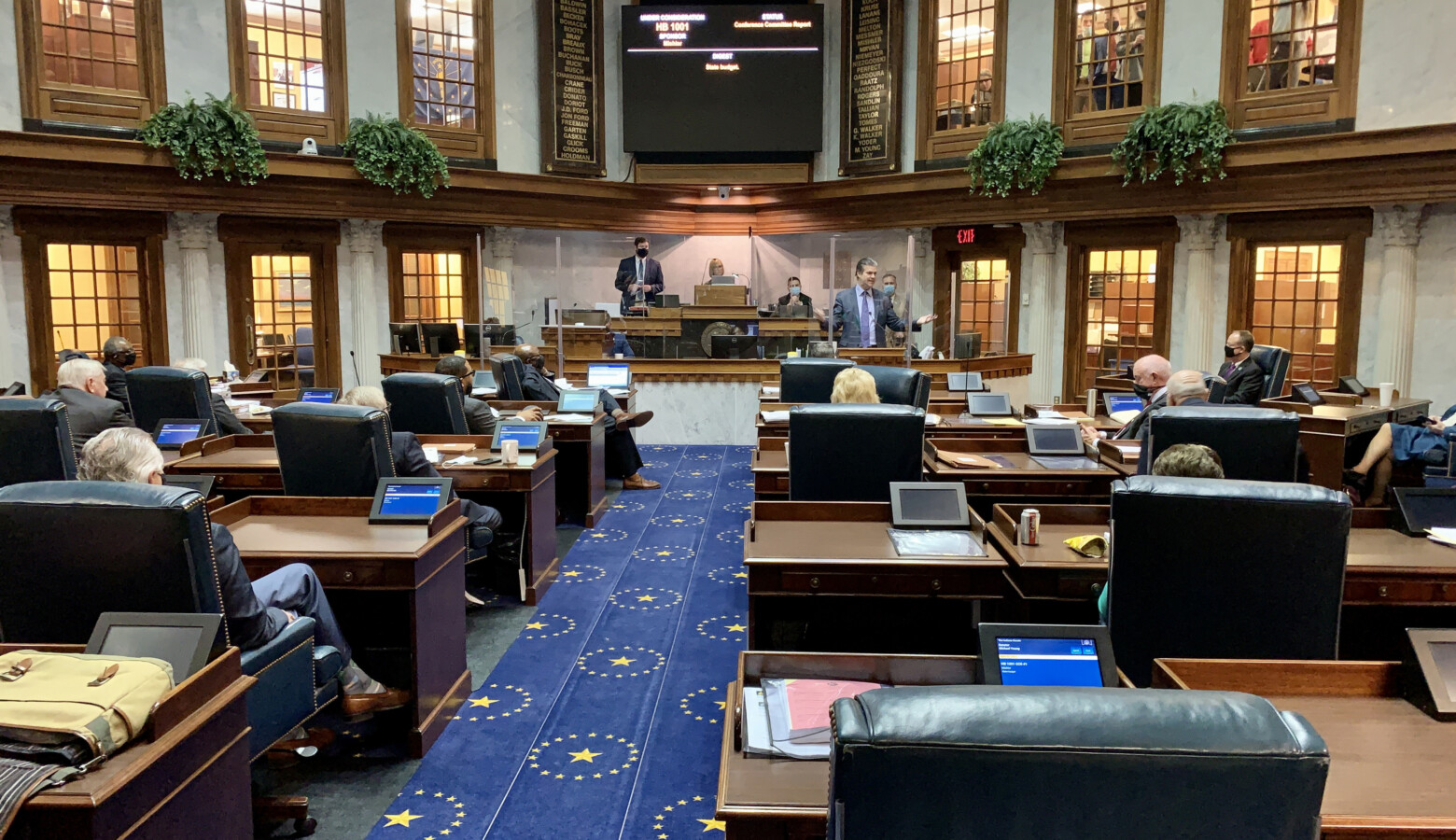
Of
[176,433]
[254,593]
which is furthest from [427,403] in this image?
[254,593]

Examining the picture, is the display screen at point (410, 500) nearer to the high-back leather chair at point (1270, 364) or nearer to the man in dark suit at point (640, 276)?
the high-back leather chair at point (1270, 364)

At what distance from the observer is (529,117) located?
12805 mm

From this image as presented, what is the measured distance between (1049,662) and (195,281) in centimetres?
1125

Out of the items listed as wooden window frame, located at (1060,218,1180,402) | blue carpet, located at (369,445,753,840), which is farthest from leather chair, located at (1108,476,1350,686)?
wooden window frame, located at (1060,218,1180,402)

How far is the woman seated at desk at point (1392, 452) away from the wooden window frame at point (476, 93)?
32.3ft

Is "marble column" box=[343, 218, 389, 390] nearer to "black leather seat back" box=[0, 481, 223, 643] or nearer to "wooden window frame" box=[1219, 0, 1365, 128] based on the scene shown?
"wooden window frame" box=[1219, 0, 1365, 128]

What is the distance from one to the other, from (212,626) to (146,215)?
1033 cm

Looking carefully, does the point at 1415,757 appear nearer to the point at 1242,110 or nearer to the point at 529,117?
the point at 1242,110

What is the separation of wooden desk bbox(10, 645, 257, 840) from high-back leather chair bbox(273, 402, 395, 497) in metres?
2.02

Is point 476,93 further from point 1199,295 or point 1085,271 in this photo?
point 1199,295

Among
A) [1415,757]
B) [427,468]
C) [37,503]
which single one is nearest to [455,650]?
[427,468]

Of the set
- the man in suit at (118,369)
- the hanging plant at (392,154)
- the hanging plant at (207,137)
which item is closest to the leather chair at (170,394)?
the man in suit at (118,369)

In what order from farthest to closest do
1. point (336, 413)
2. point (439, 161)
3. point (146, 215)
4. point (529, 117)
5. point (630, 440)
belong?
point (529, 117)
point (439, 161)
point (146, 215)
point (630, 440)
point (336, 413)

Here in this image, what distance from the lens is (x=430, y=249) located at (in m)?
12.6
